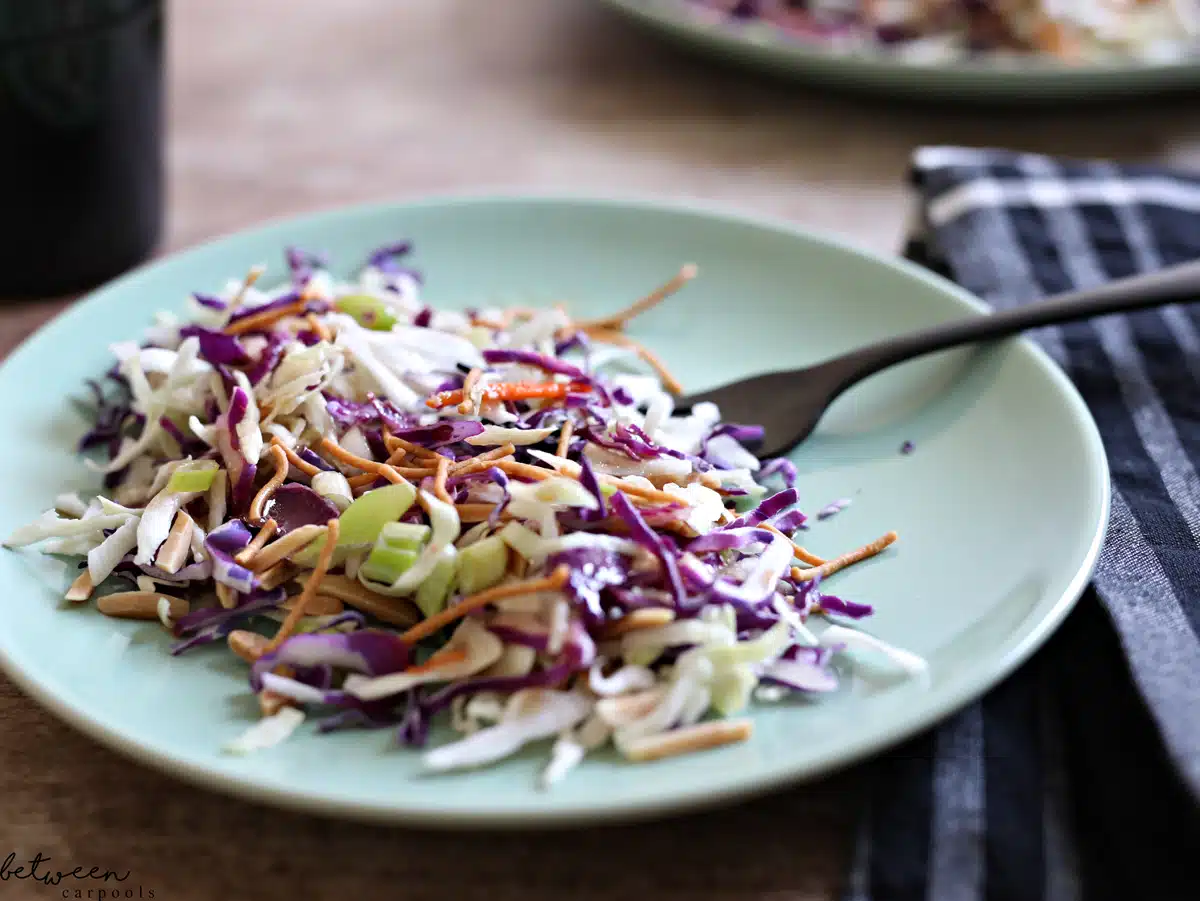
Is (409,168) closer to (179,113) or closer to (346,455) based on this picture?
(179,113)

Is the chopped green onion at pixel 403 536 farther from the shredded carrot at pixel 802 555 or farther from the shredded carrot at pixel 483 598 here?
the shredded carrot at pixel 802 555

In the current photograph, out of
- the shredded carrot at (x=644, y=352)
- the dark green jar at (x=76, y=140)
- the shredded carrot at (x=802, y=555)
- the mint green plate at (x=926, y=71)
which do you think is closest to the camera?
the shredded carrot at (x=802, y=555)

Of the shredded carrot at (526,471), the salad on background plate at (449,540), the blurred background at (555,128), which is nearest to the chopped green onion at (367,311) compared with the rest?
the salad on background plate at (449,540)

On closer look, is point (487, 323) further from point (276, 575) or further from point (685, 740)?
point (685, 740)

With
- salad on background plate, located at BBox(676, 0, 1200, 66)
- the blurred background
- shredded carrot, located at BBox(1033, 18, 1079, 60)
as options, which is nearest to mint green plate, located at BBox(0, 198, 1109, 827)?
the blurred background

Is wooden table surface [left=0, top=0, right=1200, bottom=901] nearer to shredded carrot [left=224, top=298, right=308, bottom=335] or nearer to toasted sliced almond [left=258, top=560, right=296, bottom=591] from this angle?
toasted sliced almond [left=258, top=560, right=296, bottom=591]

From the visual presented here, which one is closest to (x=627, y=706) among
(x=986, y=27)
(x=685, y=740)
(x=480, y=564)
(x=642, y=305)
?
(x=685, y=740)
